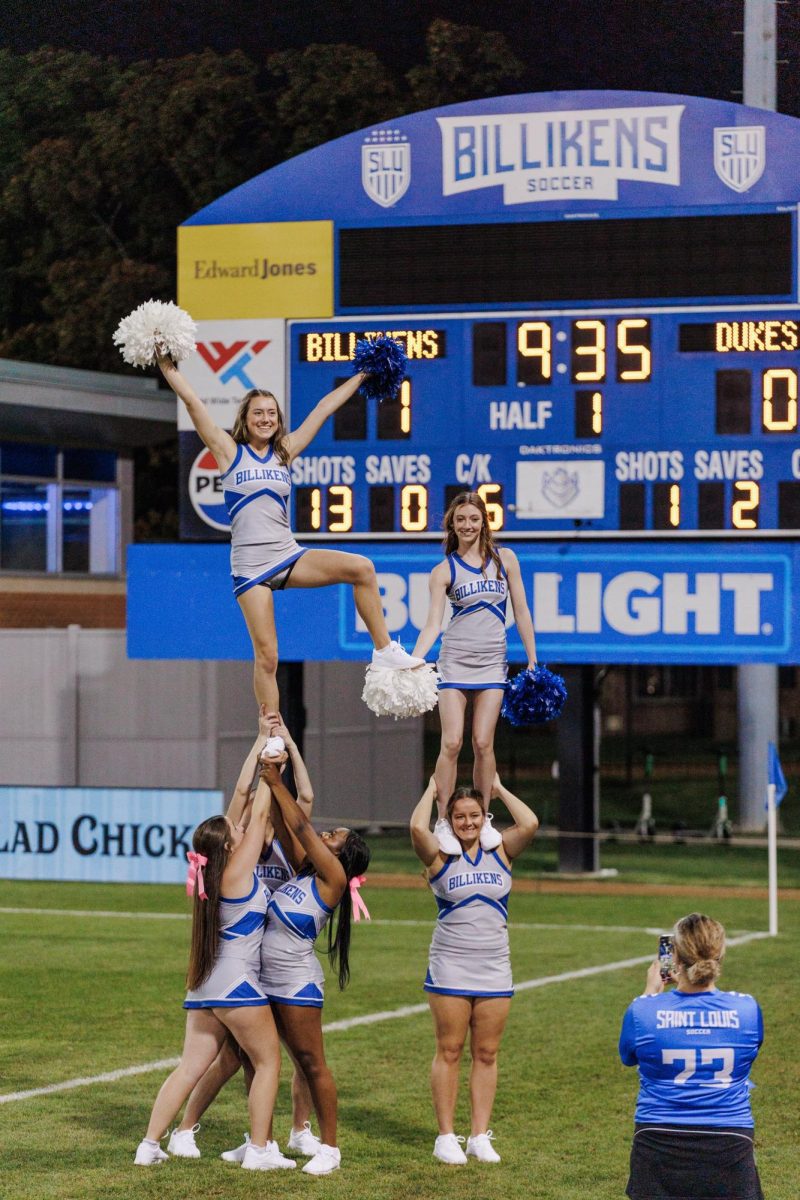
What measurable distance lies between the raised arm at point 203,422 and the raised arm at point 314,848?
1459mm

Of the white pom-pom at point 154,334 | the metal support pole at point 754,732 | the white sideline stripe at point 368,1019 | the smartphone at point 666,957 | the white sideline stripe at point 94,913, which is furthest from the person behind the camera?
the metal support pole at point 754,732

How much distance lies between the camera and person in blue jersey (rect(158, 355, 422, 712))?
8.05 metres

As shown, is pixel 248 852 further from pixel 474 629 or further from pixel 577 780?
pixel 577 780

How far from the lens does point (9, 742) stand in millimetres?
28047

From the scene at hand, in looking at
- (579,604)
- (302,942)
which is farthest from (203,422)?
(579,604)

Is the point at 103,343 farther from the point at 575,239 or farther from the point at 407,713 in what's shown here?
the point at 407,713

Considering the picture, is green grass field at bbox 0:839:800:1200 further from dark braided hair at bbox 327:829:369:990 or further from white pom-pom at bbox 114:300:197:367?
white pom-pom at bbox 114:300:197:367

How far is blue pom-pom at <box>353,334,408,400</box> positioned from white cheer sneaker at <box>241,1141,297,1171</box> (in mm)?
3549

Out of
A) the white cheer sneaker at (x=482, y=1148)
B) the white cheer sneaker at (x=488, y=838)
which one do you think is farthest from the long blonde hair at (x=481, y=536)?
the white cheer sneaker at (x=482, y=1148)

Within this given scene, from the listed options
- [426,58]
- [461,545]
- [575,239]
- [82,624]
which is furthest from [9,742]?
[426,58]

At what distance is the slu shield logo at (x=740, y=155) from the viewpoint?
19.5 meters

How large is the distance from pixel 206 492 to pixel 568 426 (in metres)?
4.09

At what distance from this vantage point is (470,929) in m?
9.34

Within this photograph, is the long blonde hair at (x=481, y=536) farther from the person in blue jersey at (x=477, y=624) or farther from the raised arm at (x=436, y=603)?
the raised arm at (x=436, y=603)
